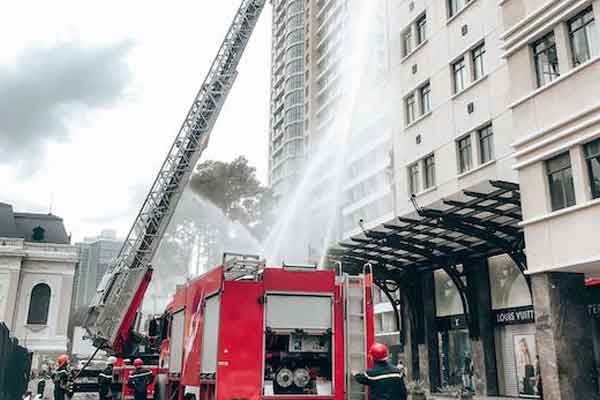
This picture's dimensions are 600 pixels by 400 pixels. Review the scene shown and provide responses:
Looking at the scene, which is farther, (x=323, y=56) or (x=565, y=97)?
(x=323, y=56)

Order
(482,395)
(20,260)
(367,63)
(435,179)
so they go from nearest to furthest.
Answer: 1. (482,395)
2. (435,179)
3. (367,63)
4. (20,260)

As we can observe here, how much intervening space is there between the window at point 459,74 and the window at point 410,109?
3418 millimetres

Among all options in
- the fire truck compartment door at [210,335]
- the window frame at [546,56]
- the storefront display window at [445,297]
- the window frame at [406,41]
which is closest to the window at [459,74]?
the window frame at [406,41]

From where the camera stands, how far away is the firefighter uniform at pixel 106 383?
1862 centimetres

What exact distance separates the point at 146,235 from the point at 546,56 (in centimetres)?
1350

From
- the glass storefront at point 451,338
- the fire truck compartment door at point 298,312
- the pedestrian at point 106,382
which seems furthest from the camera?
the glass storefront at point 451,338

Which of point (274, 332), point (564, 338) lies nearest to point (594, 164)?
point (564, 338)

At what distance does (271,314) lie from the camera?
1085 cm

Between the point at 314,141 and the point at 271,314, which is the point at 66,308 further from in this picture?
the point at 271,314

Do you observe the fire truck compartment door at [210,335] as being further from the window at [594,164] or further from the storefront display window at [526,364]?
the storefront display window at [526,364]

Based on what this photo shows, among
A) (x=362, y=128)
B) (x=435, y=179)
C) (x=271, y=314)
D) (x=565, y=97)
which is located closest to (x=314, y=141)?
(x=362, y=128)

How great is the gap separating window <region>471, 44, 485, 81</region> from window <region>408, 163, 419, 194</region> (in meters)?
5.44

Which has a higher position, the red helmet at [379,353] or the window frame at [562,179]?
the window frame at [562,179]

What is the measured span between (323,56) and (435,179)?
53313mm
